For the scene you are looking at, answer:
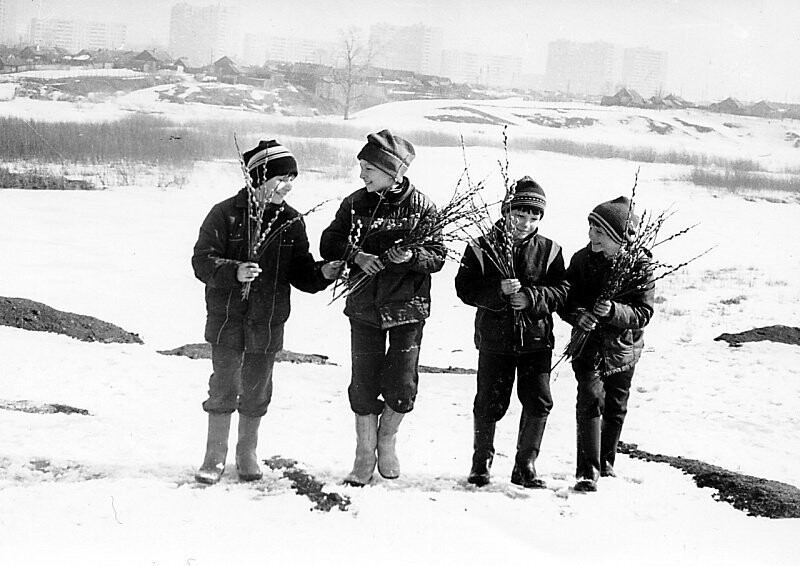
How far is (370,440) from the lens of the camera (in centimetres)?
337

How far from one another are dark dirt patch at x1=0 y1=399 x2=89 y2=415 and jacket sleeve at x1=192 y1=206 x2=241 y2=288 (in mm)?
1637

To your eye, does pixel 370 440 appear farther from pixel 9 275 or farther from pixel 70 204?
pixel 70 204

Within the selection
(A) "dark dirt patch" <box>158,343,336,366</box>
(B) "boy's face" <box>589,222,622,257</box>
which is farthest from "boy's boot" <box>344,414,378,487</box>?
(A) "dark dirt patch" <box>158,343,336,366</box>

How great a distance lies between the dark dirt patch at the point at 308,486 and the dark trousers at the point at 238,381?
301 mm

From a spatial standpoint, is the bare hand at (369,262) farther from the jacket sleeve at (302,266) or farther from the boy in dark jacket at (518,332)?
the boy in dark jacket at (518,332)

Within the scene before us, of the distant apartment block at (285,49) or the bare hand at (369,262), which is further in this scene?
the distant apartment block at (285,49)

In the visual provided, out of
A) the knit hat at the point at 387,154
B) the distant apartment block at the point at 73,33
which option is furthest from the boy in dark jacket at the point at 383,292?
the distant apartment block at the point at 73,33

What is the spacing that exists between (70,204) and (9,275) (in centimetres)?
335

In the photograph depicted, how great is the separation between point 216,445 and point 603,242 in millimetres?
1883

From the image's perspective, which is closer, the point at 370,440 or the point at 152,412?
the point at 370,440

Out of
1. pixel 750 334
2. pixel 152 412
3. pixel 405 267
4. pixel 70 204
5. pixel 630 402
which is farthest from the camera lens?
pixel 70 204

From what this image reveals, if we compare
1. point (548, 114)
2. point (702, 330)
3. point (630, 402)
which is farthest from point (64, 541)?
point (548, 114)

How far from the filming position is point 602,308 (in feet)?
10.8

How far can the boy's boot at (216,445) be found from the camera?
3254mm
